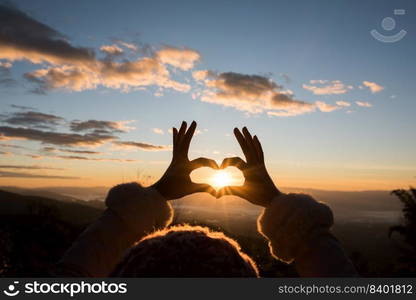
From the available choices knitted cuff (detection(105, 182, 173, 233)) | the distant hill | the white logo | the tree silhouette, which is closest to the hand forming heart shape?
knitted cuff (detection(105, 182, 173, 233))

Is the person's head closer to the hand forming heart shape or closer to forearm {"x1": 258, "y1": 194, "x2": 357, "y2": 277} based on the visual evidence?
forearm {"x1": 258, "y1": 194, "x2": 357, "y2": 277}

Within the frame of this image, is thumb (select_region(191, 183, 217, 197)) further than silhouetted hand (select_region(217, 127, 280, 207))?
Yes

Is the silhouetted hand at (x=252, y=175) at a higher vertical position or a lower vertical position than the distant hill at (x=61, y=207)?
higher

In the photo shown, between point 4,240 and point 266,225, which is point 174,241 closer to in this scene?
point 266,225

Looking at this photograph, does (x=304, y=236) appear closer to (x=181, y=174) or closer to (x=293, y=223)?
(x=293, y=223)

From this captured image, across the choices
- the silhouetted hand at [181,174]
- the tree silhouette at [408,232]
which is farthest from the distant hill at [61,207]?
the silhouetted hand at [181,174]

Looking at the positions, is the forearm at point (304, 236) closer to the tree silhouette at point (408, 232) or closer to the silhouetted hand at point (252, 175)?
the silhouetted hand at point (252, 175)
